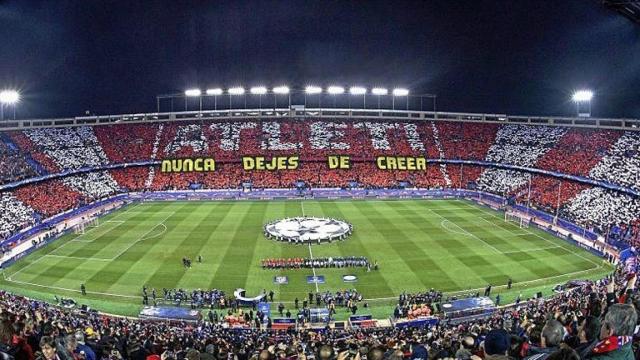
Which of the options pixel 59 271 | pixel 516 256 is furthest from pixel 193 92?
pixel 516 256

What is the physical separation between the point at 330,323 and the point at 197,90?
67032 mm

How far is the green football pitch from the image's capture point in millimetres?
35312

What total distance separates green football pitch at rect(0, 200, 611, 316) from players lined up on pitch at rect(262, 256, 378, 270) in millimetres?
745

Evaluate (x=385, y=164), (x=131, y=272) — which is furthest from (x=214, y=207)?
(x=385, y=164)

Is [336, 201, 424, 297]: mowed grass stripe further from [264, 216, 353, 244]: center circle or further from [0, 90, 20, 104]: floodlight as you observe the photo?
[0, 90, 20, 104]: floodlight

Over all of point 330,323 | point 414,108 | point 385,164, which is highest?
point 414,108

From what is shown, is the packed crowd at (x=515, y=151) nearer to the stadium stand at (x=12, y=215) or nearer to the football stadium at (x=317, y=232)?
the football stadium at (x=317, y=232)

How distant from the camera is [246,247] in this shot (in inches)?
1762

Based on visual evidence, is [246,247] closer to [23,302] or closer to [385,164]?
[23,302]

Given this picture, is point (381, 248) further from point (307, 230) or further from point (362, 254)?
point (307, 230)

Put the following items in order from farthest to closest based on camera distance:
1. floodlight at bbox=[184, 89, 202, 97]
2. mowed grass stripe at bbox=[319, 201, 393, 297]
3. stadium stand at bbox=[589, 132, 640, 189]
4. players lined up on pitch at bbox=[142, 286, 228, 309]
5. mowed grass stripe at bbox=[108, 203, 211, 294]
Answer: floodlight at bbox=[184, 89, 202, 97]
stadium stand at bbox=[589, 132, 640, 189]
mowed grass stripe at bbox=[108, 203, 211, 294]
mowed grass stripe at bbox=[319, 201, 393, 297]
players lined up on pitch at bbox=[142, 286, 228, 309]

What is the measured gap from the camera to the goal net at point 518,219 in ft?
173

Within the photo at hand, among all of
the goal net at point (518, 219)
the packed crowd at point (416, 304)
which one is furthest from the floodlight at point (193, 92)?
the packed crowd at point (416, 304)

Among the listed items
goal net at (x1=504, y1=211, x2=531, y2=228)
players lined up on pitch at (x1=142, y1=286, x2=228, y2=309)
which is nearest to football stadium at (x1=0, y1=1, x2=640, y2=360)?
players lined up on pitch at (x1=142, y1=286, x2=228, y2=309)
